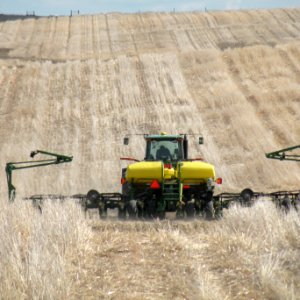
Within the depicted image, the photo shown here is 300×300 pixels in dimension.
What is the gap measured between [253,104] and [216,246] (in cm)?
2425

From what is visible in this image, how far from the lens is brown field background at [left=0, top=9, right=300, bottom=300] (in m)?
6.84

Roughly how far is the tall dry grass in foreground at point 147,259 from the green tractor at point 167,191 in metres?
3.22

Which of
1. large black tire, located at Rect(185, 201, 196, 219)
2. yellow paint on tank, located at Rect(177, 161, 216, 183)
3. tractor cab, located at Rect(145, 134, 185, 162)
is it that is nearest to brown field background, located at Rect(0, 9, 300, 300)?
large black tire, located at Rect(185, 201, 196, 219)

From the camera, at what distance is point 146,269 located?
745cm

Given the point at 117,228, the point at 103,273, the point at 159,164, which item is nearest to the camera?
the point at 103,273

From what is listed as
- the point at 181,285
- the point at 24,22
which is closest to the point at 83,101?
the point at 24,22

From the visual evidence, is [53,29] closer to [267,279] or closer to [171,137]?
[171,137]

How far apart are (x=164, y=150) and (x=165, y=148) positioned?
62 millimetres

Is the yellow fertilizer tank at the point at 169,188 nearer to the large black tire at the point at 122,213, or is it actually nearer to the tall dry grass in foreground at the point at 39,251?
the large black tire at the point at 122,213

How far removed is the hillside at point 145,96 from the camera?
26.1 m

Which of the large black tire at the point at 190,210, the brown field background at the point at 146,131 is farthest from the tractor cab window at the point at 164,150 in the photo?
the brown field background at the point at 146,131

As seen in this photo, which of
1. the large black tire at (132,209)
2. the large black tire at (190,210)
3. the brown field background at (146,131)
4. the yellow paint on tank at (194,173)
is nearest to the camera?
the brown field background at (146,131)

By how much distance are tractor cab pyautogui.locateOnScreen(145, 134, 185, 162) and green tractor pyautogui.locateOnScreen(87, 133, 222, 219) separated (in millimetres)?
475

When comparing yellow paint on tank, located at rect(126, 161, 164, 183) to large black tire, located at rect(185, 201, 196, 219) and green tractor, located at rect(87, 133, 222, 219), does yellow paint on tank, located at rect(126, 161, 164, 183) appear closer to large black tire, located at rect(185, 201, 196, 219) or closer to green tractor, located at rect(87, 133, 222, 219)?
green tractor, located at rect(87, 133, 222, 219)
